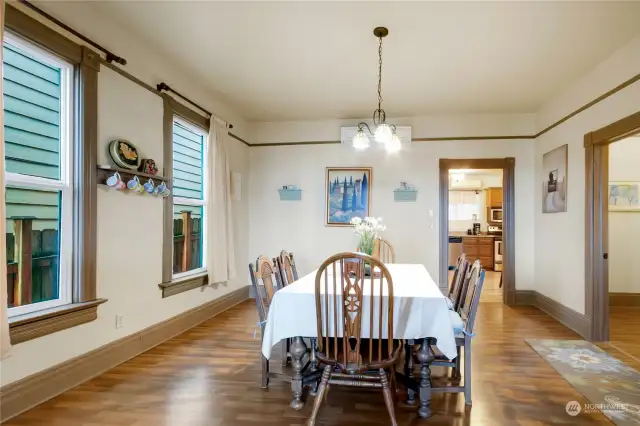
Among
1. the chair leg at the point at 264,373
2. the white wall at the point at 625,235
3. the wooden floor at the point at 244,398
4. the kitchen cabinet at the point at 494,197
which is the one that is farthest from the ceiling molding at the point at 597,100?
the kitchen cabinet at the point at 494,197

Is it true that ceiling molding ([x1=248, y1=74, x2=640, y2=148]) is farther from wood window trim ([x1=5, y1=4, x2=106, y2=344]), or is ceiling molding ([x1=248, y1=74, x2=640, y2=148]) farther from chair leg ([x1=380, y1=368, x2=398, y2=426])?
chair leg ([x1=380, y1=368, x2=398, y2=426])

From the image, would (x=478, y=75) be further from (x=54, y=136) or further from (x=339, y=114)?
(x=54, y=136)

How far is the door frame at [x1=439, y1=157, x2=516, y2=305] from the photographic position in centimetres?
536

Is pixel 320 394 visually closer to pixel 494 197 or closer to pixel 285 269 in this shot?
pixel 285 269

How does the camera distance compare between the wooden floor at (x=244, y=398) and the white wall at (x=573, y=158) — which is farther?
the white wall at (x=573, y=158)

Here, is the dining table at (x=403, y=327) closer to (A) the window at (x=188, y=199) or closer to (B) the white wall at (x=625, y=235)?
(A) the window at (x=188, y=199)

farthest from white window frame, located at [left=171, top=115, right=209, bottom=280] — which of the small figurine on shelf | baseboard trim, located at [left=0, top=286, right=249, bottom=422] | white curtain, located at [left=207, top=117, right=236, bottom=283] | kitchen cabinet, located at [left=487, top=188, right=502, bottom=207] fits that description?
kitchen cabinet, located at [left=487, top=188, right=502, bottom=207]

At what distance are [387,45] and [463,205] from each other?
763 cm

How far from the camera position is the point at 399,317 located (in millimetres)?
2234

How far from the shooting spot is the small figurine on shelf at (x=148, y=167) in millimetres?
3341

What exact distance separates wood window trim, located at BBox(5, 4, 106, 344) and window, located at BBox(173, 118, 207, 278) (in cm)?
124

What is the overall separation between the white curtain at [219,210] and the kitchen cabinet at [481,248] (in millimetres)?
6415

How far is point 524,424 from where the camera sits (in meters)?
2.17

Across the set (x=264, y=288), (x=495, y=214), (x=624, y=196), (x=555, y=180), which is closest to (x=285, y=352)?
(x=264, y=288)
